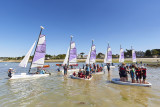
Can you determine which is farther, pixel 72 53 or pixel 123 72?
pixel 72 53

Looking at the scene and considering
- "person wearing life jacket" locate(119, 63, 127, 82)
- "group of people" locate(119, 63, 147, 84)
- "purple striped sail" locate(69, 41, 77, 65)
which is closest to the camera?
"group of people" locate(119, 63, 147, 84)

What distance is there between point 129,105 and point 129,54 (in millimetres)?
146468

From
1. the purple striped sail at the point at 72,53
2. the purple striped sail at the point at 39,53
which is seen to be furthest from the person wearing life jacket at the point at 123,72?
the purple striped sail at the point at 72,53

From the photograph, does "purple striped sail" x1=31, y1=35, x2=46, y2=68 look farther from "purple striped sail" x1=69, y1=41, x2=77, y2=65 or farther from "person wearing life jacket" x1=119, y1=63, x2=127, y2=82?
"person wearing life jacket" x1=119, y1=63, x2=127, y2=82

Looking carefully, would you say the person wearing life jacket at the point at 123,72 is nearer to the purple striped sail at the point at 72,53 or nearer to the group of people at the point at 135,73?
the group of people at the point at 135,73

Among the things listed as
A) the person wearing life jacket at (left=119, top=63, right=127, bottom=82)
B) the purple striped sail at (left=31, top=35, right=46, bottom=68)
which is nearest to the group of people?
the person wearing life jacket at (left=119, top=63, right=127, bottom=82)

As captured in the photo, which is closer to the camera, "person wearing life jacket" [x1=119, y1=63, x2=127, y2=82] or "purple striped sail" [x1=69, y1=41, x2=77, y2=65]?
"person wearing life jacket" [x1=119, y1=63, x2=127, y2=82]

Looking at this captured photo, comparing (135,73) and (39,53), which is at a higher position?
(39,53)

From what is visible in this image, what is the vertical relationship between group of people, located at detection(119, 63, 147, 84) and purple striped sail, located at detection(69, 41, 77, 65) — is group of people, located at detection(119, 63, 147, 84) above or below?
below

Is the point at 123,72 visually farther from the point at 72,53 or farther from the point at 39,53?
the point at 72,53

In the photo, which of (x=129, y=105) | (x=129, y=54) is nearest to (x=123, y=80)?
(x=129, y=105)

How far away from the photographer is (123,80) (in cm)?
1362

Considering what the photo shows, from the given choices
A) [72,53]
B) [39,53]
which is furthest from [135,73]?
[72,53]

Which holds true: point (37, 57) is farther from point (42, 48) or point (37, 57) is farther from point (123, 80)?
point (123, 80)
